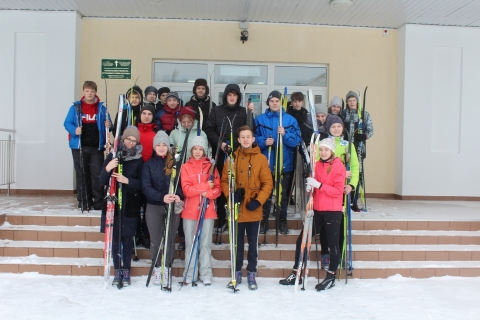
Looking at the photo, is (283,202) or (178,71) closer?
(283,202)

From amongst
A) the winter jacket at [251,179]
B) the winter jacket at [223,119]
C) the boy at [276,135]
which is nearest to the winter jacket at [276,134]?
the boy at [276,135]

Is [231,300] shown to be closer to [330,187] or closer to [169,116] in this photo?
[330,187]

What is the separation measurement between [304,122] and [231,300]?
2.46 metres

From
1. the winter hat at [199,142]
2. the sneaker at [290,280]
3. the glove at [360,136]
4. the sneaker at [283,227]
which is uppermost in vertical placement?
the glove at [360,136]

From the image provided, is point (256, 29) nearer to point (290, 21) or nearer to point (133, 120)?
point (290, 21)

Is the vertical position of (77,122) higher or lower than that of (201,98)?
lower

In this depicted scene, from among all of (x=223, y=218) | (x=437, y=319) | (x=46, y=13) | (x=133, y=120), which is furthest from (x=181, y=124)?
(x=46, y=13)

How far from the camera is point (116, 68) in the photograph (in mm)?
7477

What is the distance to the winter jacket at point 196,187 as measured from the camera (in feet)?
13.0

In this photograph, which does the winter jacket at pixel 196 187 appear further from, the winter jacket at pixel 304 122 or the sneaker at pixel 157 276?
the winter jacket at pixel 304 122

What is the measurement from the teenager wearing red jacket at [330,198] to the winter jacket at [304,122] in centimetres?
103

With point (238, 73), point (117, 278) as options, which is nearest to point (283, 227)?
point (117, 278)

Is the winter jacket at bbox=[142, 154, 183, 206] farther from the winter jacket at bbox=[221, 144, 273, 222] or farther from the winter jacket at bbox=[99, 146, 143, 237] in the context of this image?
the winter jacket at bbox=[221, 144, 273, 222]

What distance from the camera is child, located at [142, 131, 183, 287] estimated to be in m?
3.96
